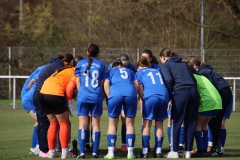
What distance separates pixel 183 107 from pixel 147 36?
22720 mm

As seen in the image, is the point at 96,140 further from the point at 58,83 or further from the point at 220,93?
the point at 220,93

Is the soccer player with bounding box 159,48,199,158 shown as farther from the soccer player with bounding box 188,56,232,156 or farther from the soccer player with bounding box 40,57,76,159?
the soccer player with bounding box 40,57,76,159

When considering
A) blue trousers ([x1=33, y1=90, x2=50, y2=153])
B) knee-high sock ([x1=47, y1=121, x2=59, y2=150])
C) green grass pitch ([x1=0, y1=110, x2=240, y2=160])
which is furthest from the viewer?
green grass pitch ([x1=0, y1=110, x2=240, y2=160])

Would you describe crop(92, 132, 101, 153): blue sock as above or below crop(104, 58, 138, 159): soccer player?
below

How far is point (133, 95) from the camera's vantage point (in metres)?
11.8

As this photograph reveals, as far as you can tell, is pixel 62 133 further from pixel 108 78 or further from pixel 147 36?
pixel 147 36

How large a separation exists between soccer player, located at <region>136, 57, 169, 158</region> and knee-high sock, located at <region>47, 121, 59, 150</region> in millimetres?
1593

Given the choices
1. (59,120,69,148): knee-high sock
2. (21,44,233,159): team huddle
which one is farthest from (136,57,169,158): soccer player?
(59,120,69,148): knee-high sock

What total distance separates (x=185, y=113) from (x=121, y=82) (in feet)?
4.24

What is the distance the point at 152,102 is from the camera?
11766 mm

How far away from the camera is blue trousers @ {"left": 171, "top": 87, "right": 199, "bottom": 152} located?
11766mm

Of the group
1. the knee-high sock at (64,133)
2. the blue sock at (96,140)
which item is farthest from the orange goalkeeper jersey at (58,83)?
the blue sock at (96,140)

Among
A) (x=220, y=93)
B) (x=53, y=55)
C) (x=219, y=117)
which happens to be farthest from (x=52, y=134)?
(x=53, y=55)

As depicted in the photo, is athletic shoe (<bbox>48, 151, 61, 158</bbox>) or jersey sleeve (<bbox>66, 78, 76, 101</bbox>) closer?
jersey sleeve (<bbox>66, 78, 76, 101</bbox>)
